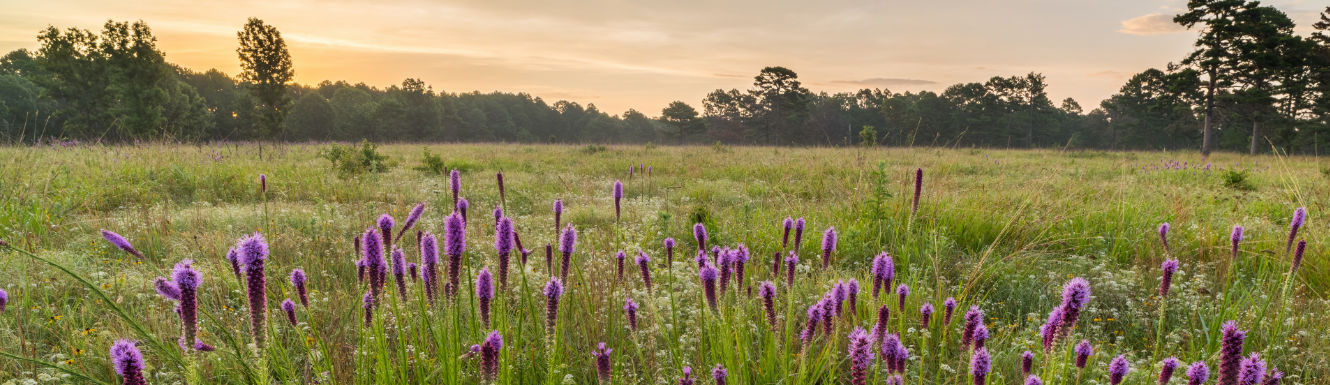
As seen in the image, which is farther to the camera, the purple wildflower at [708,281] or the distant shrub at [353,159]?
the distant shrub at [353,159]

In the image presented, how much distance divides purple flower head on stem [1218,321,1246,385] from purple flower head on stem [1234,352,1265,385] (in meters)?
0.03

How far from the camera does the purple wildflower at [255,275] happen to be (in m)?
1.39

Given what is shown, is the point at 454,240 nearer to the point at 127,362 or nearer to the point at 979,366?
the point at 127,362

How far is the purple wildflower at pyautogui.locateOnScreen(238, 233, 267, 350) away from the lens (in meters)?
1.39

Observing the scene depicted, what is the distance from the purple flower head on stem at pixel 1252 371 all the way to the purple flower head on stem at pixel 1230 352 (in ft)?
0.09

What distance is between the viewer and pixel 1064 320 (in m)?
1.40

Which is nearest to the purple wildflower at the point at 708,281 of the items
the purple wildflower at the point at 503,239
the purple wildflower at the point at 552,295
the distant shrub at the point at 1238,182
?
the purple wildflower at the point at 552,295

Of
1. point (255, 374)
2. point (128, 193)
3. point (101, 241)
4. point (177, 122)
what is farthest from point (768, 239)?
point (177, 122)

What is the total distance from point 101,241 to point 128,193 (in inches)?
129

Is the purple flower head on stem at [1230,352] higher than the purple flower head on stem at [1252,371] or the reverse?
higher

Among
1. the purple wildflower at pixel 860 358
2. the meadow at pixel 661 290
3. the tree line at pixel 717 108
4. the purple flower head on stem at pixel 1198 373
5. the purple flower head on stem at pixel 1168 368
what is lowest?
the meadow at pixel 661 290

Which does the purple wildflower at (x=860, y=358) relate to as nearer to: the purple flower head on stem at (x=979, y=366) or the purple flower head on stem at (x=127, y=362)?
the purple flower head on stem at (x=979, y=366)

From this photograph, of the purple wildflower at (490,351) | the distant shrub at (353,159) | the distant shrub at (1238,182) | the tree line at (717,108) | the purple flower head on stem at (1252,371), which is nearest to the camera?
the purple flower head on stem at (1252,371)

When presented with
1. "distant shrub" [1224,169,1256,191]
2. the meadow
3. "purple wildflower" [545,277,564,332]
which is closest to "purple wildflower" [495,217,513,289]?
the meadow
